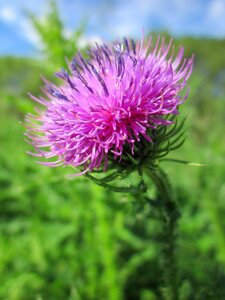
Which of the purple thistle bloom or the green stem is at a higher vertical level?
the purple thistle bloom

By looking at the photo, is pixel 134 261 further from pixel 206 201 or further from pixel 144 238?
pixel 206 201

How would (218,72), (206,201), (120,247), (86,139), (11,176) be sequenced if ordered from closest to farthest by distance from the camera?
(86,139) → (206,201) → (120,247) → (11,176) → (218,72)

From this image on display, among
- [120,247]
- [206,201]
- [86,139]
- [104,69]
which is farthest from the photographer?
[120,247]

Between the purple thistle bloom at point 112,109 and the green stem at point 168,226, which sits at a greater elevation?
the purple thistle bloom at point 112,109

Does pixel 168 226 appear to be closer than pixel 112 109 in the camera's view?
No

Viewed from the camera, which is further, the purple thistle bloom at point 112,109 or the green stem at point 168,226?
the green stem at point 168,226

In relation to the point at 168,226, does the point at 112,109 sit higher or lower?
higher

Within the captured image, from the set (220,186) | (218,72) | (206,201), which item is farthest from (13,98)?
(218,72)

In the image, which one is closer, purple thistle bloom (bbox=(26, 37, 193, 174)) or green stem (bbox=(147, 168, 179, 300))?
purple thistle bloom (bbox=(26, 37, 193, 174))
